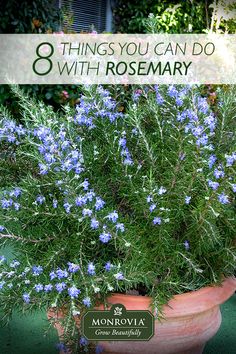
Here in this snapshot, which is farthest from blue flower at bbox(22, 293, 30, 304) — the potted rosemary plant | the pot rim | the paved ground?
the paved ground

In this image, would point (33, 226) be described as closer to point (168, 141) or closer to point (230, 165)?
point (168, 141)

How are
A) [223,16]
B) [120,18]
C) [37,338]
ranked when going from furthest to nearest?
1. [223,16]
2. [120,18]
3. [37,338]

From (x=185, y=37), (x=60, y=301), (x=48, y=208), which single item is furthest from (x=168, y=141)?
(x=185, y=37)

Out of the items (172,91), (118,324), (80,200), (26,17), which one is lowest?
(118,324)

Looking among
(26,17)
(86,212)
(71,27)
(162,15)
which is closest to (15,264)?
(86,212)

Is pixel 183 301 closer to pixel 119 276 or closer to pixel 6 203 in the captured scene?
pixel 119 276

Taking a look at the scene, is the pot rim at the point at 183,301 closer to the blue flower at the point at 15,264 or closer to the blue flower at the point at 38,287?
the blue flower at the point at 38,287

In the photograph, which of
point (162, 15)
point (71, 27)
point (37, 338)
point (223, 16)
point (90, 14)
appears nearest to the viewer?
point (37, 338)

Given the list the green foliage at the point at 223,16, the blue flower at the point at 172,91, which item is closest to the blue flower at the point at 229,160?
the blue flower at the point at 172,91
